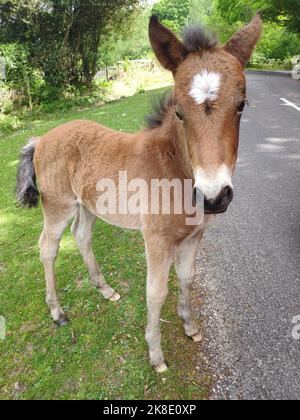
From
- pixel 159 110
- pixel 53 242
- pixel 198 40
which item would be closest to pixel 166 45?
pixel 198 40

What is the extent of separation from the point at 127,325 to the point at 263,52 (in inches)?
1398

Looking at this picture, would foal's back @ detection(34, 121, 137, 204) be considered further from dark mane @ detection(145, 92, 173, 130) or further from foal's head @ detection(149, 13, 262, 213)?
foal's head @ detection(149, 13, 262, 213)

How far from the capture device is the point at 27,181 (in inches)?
124

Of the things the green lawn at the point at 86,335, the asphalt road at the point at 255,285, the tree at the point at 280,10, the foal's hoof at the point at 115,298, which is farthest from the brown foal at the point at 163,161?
the tree at the point at 280,10

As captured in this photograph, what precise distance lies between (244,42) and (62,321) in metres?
2.88

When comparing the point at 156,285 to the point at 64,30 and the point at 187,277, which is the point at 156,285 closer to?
the point at 187,277

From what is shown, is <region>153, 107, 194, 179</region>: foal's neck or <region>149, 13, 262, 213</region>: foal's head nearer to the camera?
<region>149, 13, 262, 213</region>: foal's head

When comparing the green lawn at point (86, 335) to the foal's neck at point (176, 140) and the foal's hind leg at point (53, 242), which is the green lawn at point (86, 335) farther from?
the foal's neck at point (176, 140)

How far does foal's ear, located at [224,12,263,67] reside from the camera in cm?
204

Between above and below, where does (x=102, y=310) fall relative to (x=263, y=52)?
below

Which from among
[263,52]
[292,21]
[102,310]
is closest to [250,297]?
[102,310]

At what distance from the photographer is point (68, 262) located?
411 centimetres

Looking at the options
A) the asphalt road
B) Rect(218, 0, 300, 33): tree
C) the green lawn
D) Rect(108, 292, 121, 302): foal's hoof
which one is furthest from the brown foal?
Rect(218, 0, 300, 33): tree
